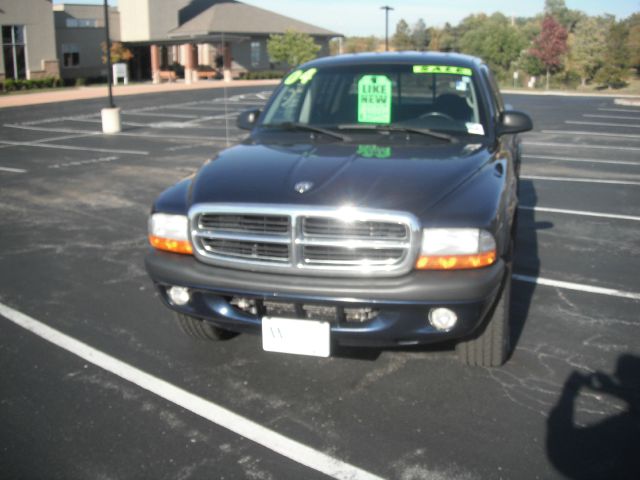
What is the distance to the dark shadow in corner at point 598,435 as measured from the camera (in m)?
3.23

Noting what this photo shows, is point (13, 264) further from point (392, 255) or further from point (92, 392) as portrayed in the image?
point (392, 255)

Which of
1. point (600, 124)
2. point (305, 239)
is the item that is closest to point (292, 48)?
point (600, 124)

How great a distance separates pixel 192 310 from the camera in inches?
156

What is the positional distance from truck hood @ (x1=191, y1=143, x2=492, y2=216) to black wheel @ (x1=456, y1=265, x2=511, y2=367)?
718 mm

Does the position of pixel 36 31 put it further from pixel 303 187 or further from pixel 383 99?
pixel 303 187

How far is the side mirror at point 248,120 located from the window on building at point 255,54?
159ft

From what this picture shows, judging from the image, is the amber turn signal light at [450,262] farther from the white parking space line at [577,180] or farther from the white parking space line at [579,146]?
the white parking space line at [579,146]

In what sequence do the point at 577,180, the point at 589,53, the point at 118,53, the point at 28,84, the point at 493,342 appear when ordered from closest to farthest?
the point at 493,342 → the point at 577,180 → the point at 28,84 → the point at 118,53 → the point at 589,53

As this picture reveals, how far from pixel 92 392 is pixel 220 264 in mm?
1060

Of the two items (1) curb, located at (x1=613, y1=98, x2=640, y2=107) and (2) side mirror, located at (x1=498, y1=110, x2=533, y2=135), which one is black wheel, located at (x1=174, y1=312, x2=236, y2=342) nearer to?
(2) side mirror, located at (x1=498, y1=110, x2=533, y2=135)

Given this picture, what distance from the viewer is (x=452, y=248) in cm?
354

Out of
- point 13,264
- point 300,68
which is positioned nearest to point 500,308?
point 300,68

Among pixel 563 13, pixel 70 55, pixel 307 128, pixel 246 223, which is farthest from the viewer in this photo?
pixel 563 13

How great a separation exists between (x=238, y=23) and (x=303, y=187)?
50357 millimetres
